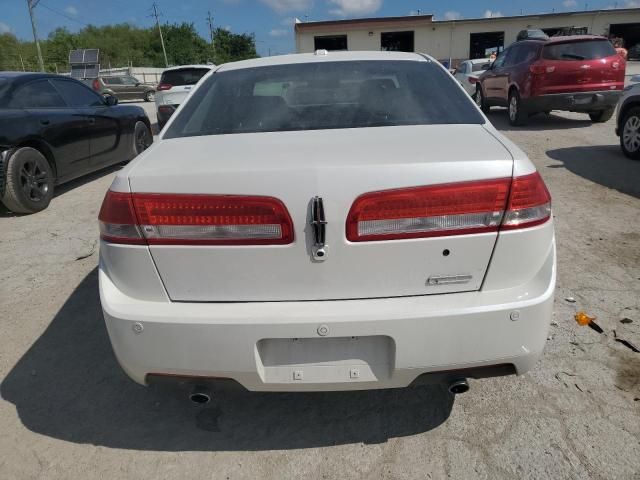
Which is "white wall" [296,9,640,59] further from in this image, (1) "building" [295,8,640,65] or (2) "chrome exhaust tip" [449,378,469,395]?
(2) "chrome exhaust tip" [449,378,469,395]

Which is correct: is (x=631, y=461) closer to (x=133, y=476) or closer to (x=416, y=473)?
(x=416, y=473)

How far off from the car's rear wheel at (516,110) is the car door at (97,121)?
776 centimetres

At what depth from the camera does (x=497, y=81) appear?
1141 cm

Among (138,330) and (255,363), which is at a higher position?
(138,330)

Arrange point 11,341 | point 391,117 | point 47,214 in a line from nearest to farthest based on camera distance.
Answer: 1. point 391,117
2. point 11,341
3. point 47,214

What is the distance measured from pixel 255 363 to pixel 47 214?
195 inches

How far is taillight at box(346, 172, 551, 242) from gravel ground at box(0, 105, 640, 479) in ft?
3.29

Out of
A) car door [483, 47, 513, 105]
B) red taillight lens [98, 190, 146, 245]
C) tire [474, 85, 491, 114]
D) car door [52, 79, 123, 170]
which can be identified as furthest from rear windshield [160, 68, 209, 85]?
red taillight lens [98, 190, 146, 245]

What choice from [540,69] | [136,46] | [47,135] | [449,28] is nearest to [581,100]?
[540,69]

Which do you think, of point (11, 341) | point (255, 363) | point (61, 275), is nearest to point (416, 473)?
point (255, 363)

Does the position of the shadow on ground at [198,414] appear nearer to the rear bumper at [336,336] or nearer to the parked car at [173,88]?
the rear bumper at [336,336]

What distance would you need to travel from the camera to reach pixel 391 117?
2.31m

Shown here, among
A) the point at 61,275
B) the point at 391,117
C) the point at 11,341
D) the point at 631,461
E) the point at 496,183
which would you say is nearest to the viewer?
the point at 496,183

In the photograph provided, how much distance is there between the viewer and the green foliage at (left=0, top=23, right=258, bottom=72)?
196 ft
